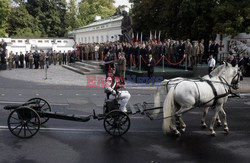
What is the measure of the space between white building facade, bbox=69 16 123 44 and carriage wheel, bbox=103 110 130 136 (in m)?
36.4

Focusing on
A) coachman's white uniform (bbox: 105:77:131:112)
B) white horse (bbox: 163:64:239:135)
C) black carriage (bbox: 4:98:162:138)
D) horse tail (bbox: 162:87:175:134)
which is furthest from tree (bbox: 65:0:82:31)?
horse tail (bbox: 162:87:175:134)

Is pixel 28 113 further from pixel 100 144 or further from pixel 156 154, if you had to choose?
pixel 156 154

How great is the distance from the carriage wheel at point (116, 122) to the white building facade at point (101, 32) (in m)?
36.4

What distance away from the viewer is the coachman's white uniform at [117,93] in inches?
349

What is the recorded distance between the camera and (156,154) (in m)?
7.21

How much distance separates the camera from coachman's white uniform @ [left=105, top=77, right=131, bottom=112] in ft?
29.1

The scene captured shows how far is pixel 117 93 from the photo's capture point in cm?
897

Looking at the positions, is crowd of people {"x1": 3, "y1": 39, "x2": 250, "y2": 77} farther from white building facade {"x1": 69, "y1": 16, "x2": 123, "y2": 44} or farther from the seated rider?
white building facade {"x1": 69, "y1": 16, "x2": 123, "y2": 44}

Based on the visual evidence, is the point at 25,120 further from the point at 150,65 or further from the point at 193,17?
the point at 193,17

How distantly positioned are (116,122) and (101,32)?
51488mm

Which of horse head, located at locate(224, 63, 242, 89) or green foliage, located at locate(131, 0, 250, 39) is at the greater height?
green foliage, located at locate(131, 0, 250, 39)

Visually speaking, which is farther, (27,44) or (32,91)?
(27,44)

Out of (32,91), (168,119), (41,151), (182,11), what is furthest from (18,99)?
(182,11)

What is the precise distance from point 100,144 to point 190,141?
249 cm
